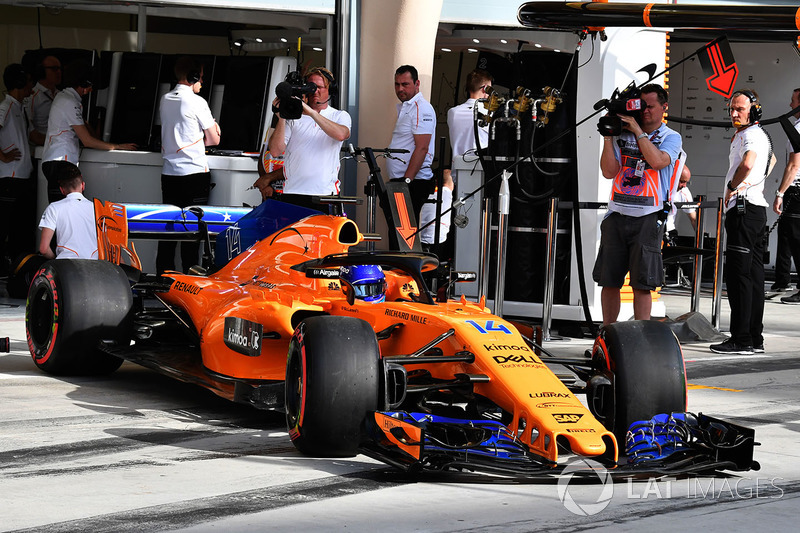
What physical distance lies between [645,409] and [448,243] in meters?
8.27

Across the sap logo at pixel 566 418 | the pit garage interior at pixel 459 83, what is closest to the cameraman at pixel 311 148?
the pit garage interior at pixel 459 83

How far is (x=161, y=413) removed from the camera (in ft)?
21.2

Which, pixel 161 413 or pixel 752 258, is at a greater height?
pixel 752 258

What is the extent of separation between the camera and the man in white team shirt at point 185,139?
38.1 ft

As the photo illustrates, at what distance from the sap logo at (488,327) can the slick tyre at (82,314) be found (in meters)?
2.60

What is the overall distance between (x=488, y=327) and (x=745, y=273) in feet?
15.4

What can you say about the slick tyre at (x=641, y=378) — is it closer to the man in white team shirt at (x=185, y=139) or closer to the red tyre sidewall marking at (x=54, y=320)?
the red tyre sidewall marking at (x=54, y=320)

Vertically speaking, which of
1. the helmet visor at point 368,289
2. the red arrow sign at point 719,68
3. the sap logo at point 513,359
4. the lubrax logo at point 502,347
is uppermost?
the red arrow sign at point 719,68

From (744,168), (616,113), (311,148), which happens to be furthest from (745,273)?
(311,148)

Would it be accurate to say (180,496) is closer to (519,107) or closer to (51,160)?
(519,107)

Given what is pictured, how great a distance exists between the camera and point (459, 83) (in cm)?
1941

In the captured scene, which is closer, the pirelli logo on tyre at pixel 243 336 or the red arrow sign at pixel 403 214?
the pirelli logo on tyre at pixel 243 336

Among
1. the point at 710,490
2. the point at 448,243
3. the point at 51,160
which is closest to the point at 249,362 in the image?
the point at 710,490

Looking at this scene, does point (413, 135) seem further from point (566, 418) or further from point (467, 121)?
point (566, 418)
